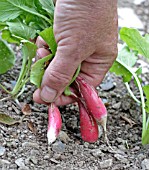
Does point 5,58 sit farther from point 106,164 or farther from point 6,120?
point 106,164

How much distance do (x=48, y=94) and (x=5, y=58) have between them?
356mm

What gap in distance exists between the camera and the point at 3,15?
146cm

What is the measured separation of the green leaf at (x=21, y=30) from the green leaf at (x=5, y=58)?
0.69 ft

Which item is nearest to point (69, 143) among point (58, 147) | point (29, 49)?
point (58, 147)

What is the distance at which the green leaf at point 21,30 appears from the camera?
1416 millimetres

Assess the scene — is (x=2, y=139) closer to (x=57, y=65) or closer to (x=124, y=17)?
(x=57, y=65)

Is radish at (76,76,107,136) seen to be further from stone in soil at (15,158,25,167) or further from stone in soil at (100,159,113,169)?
stone in soil at (15,158,25,167)

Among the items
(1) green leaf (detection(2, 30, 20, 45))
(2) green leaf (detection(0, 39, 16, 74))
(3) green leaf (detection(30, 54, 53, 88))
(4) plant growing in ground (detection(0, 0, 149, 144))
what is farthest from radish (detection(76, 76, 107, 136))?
(2) green leaf (detection(0, 39, 16, 74))

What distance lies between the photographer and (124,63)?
1693 millimetres

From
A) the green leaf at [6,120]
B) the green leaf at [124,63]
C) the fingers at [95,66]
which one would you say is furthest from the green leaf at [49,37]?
the green leaf at [124,63]

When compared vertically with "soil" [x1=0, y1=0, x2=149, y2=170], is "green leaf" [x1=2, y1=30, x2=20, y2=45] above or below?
above

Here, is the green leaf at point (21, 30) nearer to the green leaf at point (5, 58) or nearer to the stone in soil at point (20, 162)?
the green leaf at point (5, 58)

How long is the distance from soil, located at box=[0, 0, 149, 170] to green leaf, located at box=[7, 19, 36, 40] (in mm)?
250

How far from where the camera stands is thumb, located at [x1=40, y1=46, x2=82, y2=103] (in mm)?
1260
